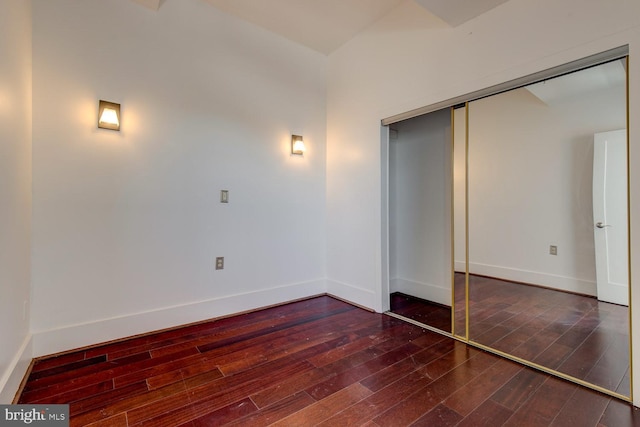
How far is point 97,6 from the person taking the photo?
2.25 meters

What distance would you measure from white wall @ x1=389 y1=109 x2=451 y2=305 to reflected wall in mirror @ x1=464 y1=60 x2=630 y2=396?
0.47 meters

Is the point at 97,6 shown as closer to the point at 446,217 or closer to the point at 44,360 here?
the point at 44,360

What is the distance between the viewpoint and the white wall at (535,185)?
2039 mm

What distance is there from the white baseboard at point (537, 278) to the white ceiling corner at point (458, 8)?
6.56 ft

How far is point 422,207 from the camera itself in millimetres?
3311

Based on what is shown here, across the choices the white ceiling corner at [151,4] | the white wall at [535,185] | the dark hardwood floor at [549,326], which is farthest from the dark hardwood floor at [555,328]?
the white ceiling corner at [151,4]

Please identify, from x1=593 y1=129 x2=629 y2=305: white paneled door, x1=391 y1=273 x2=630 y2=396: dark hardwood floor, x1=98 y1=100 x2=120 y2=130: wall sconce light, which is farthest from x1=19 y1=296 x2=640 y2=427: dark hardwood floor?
x1=98 y1=100 x2=120 y2=130: wall sconce light

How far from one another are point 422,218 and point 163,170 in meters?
2.75

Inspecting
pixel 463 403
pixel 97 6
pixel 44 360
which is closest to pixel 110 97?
pixel 97 6

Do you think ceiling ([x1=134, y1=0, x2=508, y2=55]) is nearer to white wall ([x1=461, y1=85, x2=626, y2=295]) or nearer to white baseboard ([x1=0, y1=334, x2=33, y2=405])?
white wall ([x1=461, y1=85, x2=626, y2=295])

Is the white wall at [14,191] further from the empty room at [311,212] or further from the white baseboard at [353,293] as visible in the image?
the white baseboard at [353,293]

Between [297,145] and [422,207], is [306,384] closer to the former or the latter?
[422,207]

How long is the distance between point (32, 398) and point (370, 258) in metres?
2.69

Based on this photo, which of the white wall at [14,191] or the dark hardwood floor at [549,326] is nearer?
the white wall at [14,191]
